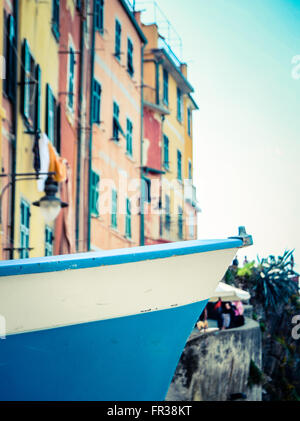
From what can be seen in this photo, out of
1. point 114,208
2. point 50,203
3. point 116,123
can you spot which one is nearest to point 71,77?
point 116,123

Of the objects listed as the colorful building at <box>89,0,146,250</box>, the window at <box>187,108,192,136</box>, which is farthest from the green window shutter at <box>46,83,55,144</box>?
the window at <box>187,108,192,136</box>

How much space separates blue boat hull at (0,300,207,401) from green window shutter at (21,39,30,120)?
19.4 ft

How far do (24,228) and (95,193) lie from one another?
17.9 ft

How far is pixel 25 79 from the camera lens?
9344 millimetres

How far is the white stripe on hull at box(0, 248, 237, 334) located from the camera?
3379mm

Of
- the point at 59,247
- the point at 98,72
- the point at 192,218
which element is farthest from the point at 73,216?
the point at 192,218

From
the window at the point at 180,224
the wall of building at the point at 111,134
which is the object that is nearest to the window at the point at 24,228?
the wall of building at the point at 111,134

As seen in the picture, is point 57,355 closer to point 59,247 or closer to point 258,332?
point 59,247

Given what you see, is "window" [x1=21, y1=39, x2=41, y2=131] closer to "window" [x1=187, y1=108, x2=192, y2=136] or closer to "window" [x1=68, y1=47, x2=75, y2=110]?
"window" [x1=68, y1=47, x2=75, y2=110]

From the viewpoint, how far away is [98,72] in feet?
50.8

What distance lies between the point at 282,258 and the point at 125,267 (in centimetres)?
2262

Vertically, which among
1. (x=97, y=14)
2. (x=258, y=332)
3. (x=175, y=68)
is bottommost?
(x=258, y=332)

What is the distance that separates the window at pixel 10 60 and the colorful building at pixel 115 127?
5.62m

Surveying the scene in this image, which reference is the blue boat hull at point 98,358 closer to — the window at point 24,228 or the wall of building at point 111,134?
the window at point 24,228
